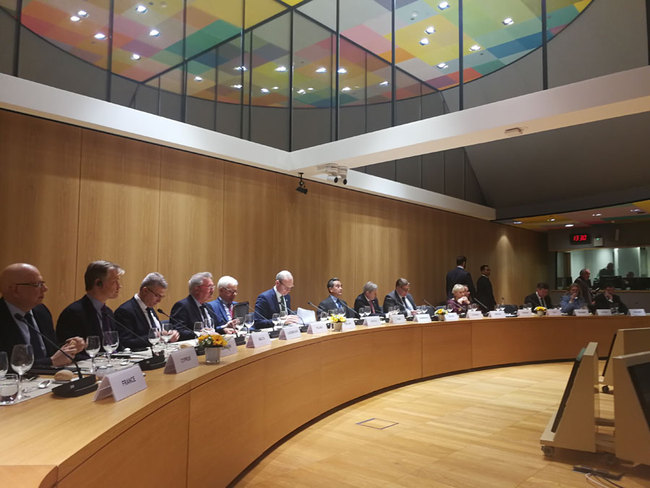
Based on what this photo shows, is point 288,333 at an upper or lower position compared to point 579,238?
lower

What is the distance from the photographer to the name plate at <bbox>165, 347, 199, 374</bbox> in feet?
7.48

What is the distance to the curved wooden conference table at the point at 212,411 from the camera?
1.32m

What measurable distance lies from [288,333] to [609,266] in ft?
35.3

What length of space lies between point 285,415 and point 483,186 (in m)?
8.64

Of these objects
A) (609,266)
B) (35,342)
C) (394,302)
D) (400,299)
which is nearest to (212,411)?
(35,342)

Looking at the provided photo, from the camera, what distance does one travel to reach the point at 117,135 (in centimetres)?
498

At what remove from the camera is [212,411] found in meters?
2.38

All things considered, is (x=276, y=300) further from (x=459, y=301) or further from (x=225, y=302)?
(x=459, y=301)

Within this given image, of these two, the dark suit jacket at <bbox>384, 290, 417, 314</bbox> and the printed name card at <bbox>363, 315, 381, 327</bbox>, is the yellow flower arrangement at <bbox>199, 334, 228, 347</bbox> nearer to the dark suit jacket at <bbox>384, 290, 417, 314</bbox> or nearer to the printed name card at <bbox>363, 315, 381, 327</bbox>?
the printed name card at <bbox>363, 315, 381, 327</bbox>

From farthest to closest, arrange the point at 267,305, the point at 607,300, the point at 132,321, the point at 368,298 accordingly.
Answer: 1. the point at 607,300
2. the point at 368,298
3. the point at 267,305
4. the point at 132,321

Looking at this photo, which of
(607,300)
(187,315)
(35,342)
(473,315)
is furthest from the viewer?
(607,300)

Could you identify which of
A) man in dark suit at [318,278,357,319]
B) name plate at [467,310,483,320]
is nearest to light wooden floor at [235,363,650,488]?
man in dark suit at [318,278,357,319]

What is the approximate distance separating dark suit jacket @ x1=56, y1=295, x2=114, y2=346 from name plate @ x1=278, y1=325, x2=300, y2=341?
3.98 ft

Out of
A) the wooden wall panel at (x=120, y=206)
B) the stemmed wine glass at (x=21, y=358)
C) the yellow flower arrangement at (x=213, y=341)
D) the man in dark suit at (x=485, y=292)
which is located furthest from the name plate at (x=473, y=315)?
the stemmed wine glass at (x=21, y=358)
